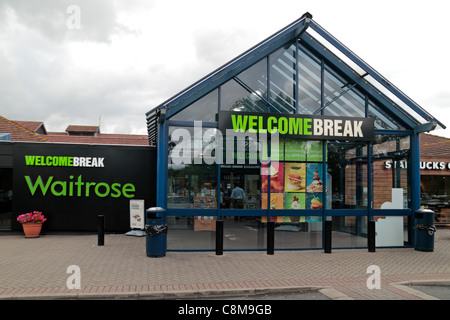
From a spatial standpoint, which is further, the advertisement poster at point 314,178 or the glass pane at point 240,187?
the advertisement poster at point 314,178

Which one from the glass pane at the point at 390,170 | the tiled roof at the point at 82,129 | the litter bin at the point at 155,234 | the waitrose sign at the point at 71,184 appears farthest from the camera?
the tiled roof at the point at 82,129

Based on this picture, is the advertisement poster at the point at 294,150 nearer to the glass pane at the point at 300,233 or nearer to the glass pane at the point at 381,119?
the glass pane at the point at 300,233

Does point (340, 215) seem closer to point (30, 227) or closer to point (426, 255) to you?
point (426, 255)

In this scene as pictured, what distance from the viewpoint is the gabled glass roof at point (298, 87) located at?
10031 millimetres

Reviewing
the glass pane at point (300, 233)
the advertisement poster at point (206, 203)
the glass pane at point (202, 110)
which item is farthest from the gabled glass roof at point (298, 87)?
the glass pane at point (300, 233)

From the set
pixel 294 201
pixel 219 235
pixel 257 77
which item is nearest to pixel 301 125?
pixel 257 77

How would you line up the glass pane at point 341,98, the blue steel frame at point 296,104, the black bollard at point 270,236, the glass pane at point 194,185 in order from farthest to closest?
the glass pane at point 341,98 < the glass pane at point 194,185 < the blue steel frame at point 296,104 < the black bollard at point 270,236

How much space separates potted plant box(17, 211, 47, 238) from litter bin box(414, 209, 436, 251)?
11.6 meters

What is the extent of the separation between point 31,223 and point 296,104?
9.14 metres

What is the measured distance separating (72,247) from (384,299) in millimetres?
8104

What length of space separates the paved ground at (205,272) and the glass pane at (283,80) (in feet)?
13.3

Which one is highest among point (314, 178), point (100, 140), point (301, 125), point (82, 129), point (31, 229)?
point (82, 129)

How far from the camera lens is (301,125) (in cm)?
1026

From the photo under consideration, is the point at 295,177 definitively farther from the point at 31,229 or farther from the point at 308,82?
the point at 31,229
